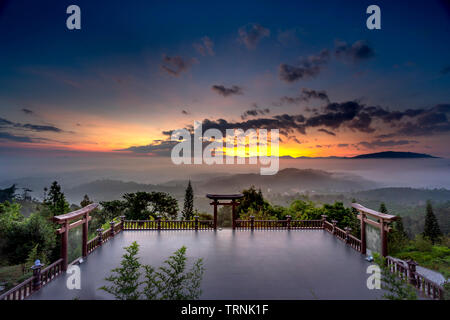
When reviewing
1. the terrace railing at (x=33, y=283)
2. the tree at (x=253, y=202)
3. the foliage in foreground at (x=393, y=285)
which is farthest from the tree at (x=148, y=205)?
the foliage in foreground at (x=393, y=285)

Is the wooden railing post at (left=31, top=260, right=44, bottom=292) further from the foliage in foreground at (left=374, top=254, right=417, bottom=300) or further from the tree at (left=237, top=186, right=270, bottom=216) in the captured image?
the tree at (left=237, top=186, right=270, bottom=216)

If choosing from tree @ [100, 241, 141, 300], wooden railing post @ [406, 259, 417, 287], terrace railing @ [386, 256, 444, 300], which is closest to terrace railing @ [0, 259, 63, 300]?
tree @ [100, 241, 141, 300]

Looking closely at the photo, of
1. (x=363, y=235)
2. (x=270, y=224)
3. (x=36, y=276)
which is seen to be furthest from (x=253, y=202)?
(x=36, y=276)

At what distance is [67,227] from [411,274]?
10740 mm

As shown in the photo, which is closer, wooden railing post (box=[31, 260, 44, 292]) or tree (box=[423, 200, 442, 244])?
wooden railing post (box=[31, 260, 44, 292])

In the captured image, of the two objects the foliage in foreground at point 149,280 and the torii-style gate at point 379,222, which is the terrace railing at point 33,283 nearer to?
the foliage in foreground at point 149,280

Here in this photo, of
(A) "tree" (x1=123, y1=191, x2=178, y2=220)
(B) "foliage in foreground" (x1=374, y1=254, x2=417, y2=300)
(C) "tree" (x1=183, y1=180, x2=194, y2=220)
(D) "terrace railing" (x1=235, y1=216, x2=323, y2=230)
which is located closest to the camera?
(B) "foliage in foreground" (x1=374, y1=254, x2=417, y2=300)

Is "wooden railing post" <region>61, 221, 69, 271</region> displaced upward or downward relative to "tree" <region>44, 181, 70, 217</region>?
upward

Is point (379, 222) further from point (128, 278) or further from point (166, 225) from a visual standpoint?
point (166, 225)

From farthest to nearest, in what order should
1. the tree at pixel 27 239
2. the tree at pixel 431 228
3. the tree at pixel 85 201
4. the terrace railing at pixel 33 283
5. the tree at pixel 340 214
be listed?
the tree at pixel 85 201, the tree at pixel 431 228, the tree at pixel 340 214, the tree at pixel 27 239, the terrace railing at pixel 33 283

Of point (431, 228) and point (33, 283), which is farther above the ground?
point (33, 283)

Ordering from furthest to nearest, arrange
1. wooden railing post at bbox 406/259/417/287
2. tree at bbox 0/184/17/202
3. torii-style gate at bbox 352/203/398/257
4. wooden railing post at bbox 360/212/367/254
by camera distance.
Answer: tree at bbox 0/184/17/202 → wooden railing post at bbox 360/212/367/254 → torii-style gate at bbox 352/203/398/257 → wooden railing post at bbox 406/259/417/287

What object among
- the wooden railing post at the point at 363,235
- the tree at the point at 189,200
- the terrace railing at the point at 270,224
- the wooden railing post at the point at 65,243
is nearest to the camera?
the wooden railing post at the point at 65,243
